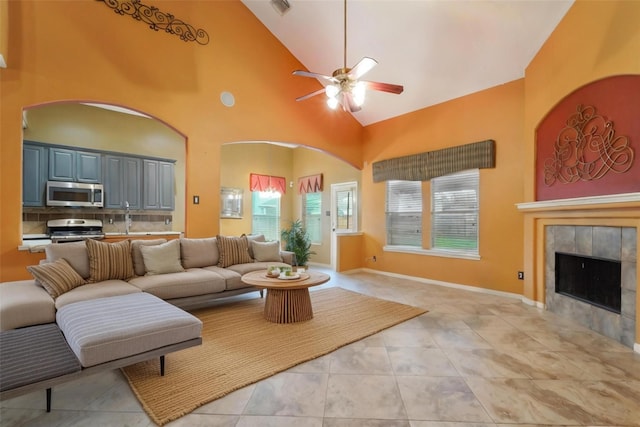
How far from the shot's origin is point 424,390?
2.10 meters

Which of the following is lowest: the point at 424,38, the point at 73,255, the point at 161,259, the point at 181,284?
the point at 181,284

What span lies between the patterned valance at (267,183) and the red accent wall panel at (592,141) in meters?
5.69

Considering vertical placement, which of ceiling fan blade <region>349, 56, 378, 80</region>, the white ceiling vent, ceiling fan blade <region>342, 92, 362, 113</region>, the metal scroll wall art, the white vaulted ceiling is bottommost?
the metal scroll wall art

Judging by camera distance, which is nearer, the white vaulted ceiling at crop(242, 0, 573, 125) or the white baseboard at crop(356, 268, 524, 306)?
the white vaulted ceiling at crop(242, 0, 573, 125)

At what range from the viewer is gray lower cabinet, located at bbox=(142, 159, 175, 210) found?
6.04 meters

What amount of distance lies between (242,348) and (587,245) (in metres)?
3.89

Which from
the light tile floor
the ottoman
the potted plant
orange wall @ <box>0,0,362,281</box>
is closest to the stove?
orange wall @ <box>0,0,362,281</box>

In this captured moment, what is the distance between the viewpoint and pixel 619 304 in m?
3.01

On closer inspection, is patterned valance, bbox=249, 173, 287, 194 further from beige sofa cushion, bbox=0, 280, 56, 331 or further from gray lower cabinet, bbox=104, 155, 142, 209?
beige sofa cushion, bbox=0, 280, 56, 331

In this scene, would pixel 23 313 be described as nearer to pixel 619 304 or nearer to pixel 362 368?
pixel 362 368

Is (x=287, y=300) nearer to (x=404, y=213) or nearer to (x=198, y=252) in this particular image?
(x=198, y=252)

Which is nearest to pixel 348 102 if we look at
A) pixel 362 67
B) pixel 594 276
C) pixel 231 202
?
pixel 362 67

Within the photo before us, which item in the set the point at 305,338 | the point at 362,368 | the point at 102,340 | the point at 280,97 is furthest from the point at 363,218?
the point at 102,340

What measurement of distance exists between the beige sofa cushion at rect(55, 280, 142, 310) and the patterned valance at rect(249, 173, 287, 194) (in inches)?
177
